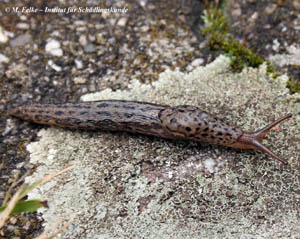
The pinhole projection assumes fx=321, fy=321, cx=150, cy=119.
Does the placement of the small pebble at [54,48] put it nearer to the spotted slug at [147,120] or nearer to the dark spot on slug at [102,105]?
the spotted slug at [147,120]

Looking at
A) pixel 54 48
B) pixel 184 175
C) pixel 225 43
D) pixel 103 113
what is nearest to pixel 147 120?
pixel 103 113

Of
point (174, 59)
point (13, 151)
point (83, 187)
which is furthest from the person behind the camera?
point (174, 59)

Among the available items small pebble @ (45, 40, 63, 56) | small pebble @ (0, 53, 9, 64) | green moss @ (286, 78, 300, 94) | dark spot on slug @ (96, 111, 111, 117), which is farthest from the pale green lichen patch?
small pebble @ (0, 53, 9, 64)

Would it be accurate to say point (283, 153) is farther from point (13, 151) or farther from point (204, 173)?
point (13, 151)

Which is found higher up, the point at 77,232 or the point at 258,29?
the point at 258,29

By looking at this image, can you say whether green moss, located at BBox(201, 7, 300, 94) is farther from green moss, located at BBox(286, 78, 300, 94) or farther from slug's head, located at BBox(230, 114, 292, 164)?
slug's head, located at BBox(230, 114, 292, 164)

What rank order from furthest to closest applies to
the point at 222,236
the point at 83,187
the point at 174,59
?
the point at 174,59 → the point at 83,187 → the point at 222,236

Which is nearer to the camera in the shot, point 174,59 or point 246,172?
point 246,172

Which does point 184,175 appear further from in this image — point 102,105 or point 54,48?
point 54,48

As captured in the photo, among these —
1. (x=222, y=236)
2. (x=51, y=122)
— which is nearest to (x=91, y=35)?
(x=51, y=122)
